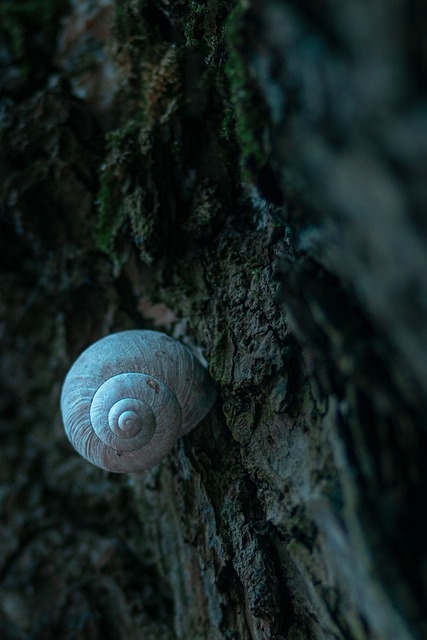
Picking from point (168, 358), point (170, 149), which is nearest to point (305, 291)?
point (168, 358)

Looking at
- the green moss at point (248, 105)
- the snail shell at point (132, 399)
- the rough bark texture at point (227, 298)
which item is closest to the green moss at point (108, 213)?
the rough bark texture at point (227, 298)

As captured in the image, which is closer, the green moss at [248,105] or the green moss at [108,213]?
the green moss at [248,105]

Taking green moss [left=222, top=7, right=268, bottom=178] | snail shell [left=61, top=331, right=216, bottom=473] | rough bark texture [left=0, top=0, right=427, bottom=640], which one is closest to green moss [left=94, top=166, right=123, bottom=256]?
rough bark texture [left=0, top=0, right=427, bottom=640]

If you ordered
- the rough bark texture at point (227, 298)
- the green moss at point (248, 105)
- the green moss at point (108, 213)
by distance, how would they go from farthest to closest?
the green moss at point (108, 213) → the green moss at point (248, 105) → the rough bark texture at point (227, 298)

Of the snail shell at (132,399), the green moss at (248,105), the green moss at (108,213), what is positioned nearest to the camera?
the green moss at (248,105)

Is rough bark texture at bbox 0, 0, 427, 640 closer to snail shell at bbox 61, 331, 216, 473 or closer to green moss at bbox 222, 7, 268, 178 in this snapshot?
green moss at bbox 222, 7, 268, 178

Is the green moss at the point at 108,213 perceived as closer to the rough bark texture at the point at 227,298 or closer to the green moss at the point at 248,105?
the rough bark texture at the point at 227,298
